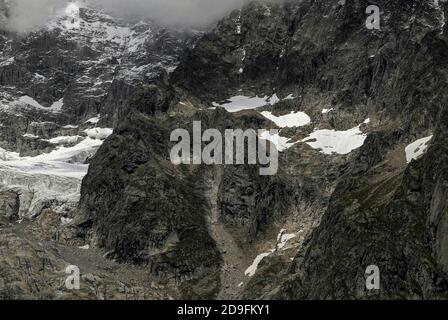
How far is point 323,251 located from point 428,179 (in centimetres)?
2632

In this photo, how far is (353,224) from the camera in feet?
604

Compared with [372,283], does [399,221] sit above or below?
above

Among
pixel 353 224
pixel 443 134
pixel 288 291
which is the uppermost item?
pixel 443 134
